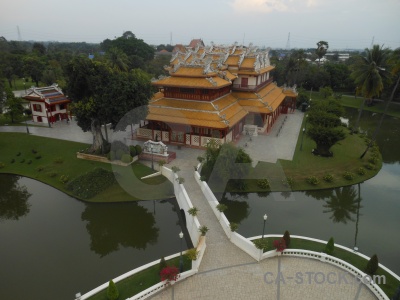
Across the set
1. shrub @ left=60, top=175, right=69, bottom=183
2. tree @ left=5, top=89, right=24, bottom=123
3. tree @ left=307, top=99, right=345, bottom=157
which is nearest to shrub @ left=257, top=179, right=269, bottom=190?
tree @ left=307, top=99, right=345, bottom=157

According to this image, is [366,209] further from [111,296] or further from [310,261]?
[111,296]

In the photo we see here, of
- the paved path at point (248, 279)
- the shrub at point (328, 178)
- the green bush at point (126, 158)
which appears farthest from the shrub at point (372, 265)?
the green bush at point (126, 158)

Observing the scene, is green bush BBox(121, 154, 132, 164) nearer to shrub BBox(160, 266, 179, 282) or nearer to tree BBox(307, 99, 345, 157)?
shrub BBox(160, 266, 179, 282)

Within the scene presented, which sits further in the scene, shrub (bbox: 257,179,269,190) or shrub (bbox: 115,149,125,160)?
shrub (bbox: 115,149,125,160)

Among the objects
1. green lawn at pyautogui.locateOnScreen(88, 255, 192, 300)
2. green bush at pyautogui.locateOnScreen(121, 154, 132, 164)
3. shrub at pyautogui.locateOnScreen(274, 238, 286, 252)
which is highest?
shrub at pyautogui.locateOnScreen(274, 238, 286, 252)

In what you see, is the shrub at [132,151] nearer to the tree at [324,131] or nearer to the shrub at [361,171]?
the tree at [324,131]

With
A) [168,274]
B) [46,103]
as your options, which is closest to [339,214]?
[168,274]
